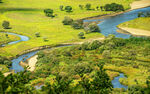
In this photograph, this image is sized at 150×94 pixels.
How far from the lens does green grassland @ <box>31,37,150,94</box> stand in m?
74.0

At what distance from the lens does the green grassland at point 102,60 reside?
74006 mm

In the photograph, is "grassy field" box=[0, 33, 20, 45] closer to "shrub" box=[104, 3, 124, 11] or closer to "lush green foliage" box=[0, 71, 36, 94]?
"lush green foliage" box=[0, 71, 36, 94]

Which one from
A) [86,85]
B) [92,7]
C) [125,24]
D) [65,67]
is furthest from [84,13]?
[86,85]

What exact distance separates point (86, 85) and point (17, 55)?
234ft

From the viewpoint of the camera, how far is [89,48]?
98.2 metres

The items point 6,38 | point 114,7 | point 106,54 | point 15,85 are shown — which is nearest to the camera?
point 15,85

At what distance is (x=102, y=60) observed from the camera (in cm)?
8519

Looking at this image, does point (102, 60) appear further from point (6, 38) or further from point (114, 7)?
point (114, 7)

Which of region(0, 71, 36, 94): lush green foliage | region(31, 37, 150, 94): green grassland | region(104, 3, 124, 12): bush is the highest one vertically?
region(0, 71, 36, 94): lush green foliage

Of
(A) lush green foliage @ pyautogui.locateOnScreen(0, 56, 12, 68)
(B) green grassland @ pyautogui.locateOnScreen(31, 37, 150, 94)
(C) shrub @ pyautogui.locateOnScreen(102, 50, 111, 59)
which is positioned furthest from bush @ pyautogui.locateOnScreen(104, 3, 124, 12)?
(A) lush green foliage @ pyautogui.locateOnScreen(0, 56, 12, 68)

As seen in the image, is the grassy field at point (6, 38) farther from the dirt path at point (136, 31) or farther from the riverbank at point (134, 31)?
the dirt path at point (136, 31)

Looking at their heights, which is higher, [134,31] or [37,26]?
[37,26]

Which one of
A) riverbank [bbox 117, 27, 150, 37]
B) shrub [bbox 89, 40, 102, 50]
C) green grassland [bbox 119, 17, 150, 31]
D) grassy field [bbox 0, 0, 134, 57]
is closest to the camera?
shrub [bbox 89, 40, 102, 50]

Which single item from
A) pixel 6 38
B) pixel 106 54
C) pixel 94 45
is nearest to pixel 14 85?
A: pixel 106 54
